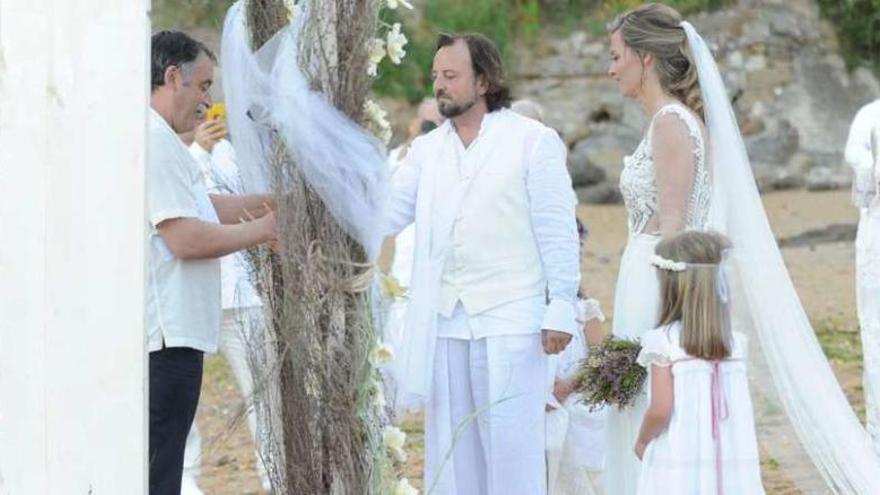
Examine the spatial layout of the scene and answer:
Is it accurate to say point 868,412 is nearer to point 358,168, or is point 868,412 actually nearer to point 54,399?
point 358,168

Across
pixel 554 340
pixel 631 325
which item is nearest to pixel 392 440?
pixel 554 340

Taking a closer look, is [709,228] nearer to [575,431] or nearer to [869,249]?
[575,431]

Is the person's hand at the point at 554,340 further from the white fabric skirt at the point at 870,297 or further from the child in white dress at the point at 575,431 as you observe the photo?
the white fabric skirt at the point at 870,297

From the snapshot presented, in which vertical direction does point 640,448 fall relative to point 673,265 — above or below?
below

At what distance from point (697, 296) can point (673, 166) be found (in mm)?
631

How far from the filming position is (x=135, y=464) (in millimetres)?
4930

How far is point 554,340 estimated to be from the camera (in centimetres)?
708

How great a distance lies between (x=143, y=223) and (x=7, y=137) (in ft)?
1.32

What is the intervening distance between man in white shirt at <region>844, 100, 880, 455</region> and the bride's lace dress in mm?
2899

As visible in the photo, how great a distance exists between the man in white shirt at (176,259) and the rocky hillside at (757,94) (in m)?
17.2

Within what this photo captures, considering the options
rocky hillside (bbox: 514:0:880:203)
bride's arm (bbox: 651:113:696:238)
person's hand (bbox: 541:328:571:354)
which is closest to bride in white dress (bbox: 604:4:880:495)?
bride's arm (bbox: 651:113:696:238)

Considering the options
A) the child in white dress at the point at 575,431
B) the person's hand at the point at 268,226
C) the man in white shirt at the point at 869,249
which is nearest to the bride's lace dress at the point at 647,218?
the child in white dress at the point at 575,431

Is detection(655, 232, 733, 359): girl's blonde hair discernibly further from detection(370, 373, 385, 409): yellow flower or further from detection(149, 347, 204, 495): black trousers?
detection(149, 347, 204, 495): black trousers

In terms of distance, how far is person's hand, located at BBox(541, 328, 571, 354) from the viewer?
278 inches
